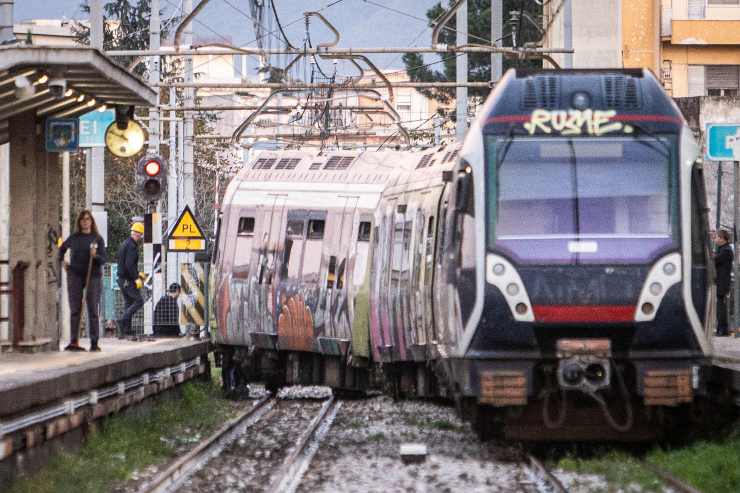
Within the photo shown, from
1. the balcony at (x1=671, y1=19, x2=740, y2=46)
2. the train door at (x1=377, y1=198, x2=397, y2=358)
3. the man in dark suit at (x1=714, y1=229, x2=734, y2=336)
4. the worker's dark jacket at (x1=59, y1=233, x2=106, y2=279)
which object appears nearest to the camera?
the worker's dark jacket at (x1=59, y1=233, x2=106, y2=279)

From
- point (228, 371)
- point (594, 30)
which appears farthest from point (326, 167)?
point (594, 30)

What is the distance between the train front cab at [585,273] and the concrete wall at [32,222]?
20.5 feet

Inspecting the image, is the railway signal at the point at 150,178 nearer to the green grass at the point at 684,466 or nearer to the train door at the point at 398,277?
the train door at the point at 398,277

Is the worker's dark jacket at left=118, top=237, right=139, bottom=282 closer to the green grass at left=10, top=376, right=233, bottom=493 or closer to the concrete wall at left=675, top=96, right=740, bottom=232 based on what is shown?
the green grass at left=10, top=376, right=233, bottom=493

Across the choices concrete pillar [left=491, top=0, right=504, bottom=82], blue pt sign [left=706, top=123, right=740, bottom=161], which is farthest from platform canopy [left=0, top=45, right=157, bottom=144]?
concrete pillar [left=491, top=0, right=504, bottom=82]

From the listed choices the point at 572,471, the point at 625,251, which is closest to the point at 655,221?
the point at 625,251

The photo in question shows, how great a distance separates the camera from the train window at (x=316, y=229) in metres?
22.2

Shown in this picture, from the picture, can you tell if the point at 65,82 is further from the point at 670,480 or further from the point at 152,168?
the point at 670,480

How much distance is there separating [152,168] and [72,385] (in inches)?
368

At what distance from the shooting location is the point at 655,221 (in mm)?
13578

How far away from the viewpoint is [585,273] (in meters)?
13.3

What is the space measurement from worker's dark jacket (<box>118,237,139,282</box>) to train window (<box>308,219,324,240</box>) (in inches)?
121

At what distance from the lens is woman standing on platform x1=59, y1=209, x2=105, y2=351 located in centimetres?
1875

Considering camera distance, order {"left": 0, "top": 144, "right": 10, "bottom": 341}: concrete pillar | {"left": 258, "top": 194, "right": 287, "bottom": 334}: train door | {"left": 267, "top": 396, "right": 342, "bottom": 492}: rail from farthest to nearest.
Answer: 1. {"left": 258, "top": 194, "right": 287, "bottom": 334}: train door
2. {"left": 0, "top": 144, "right": 10, "bottom": 341}: concrete pillar
3. {"left": 267, "top": 396, "right": 342, "bottom": 492}: rail
